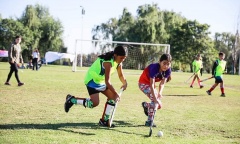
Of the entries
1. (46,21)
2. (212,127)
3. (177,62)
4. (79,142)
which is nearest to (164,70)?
(212,127)

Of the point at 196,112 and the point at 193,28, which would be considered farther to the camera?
the point at 193,28

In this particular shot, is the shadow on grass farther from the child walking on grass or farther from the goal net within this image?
the goal net

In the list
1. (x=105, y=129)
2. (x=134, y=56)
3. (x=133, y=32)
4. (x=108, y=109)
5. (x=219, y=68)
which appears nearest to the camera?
(x=105, y=129)

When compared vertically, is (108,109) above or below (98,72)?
below

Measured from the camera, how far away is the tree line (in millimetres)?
62750

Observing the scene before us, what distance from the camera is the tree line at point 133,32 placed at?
62.8 meters

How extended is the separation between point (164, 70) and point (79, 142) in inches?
105

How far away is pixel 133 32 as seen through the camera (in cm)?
6144

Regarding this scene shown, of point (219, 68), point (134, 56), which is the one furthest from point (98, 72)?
point (134, 56)

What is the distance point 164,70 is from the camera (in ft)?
20.7

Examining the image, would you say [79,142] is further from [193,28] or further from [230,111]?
[193,28]

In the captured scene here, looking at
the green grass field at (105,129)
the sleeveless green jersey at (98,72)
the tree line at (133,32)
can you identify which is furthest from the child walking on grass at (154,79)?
the tree line at (133,32)

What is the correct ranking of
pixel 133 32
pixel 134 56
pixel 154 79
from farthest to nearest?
pixel 133 32, pixel 134 56, pixel 154 79

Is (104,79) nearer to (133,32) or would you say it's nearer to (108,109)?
(108,109)
